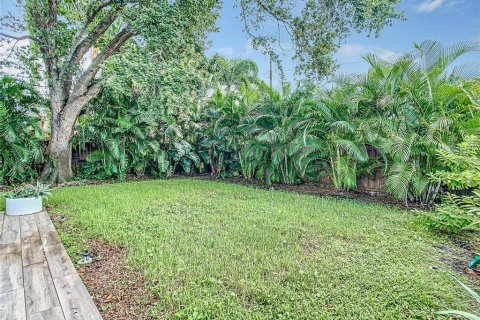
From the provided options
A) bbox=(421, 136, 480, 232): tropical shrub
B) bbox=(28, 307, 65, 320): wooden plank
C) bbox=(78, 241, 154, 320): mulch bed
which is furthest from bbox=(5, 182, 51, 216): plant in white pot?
bbox=(421, 136, 480, 232): tropical shrub

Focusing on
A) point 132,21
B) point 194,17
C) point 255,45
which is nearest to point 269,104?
point 255,45

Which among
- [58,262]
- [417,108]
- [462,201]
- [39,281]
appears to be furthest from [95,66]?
[462,201]

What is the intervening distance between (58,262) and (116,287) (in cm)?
81

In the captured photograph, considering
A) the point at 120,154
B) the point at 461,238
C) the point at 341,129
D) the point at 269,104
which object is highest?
the point at 269,104

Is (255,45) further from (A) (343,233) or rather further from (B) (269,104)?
(A) (343,233)

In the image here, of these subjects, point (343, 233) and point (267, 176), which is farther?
point (267, 176)

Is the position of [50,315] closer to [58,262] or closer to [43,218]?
[58,262]

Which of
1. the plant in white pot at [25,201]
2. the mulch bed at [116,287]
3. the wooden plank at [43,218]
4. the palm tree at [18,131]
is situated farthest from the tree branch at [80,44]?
the mulch bed at [116,287]

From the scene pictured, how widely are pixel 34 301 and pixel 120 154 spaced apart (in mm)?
6140

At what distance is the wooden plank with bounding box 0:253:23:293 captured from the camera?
2387 millimetres

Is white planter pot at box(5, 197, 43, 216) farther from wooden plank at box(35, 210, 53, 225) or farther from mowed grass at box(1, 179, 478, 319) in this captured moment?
mowed grass at box(1, 179, 478, 319)

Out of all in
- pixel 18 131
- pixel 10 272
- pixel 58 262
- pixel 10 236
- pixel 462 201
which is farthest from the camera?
pixel 18 131

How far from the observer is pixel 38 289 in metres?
2.34

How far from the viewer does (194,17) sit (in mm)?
5895
